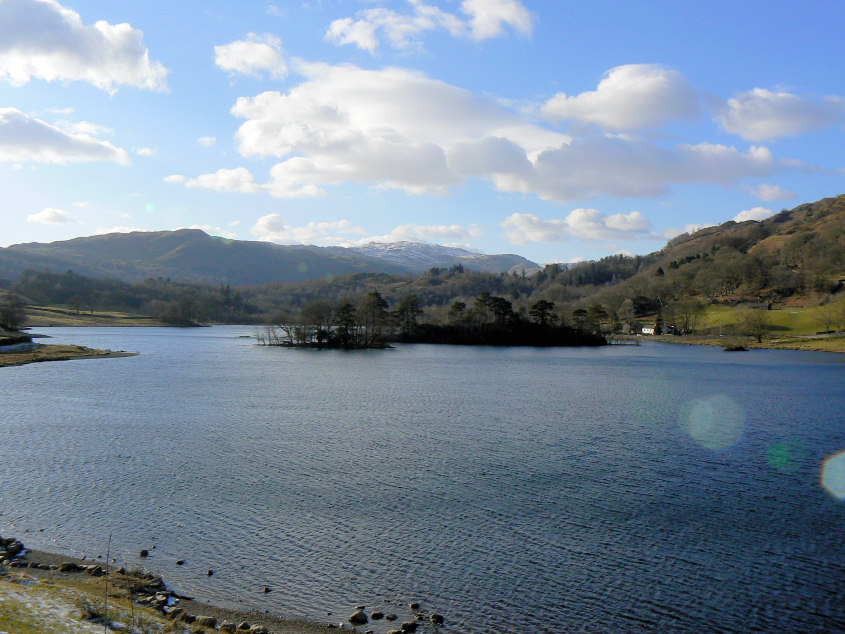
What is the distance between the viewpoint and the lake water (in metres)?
15.8

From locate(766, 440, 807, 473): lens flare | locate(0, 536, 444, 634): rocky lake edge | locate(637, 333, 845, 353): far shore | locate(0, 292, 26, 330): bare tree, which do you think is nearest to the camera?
locate(0, 536, 444, 634): rocky lake edge

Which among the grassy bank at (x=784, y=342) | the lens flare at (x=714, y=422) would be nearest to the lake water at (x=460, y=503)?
the lens flare at (x=714, y=422)

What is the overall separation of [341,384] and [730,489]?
45752 mm

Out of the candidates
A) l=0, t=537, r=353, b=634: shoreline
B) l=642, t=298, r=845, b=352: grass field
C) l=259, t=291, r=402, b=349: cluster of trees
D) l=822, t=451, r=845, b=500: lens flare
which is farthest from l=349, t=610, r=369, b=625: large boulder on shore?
Answer: l=642, t=298, r=845, b=352: grass field

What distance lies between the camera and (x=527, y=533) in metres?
20.2

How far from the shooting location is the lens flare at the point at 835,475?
2566 cm

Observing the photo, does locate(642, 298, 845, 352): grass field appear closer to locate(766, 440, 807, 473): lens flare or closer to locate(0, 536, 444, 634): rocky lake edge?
locate(766, 440, 807, 473): lens flare

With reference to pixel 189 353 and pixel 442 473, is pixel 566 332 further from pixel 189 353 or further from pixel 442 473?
pixel 442 473

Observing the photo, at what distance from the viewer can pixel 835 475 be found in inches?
1113

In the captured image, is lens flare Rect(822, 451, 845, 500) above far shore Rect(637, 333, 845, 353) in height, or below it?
below

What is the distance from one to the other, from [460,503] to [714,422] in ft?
92.9

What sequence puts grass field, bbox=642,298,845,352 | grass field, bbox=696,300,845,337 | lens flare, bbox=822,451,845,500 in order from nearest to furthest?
lens flare, bbox=822,451,845,500 < grass field, bbox=642,298,845,352 < grass field, bbox=696,300,845,337

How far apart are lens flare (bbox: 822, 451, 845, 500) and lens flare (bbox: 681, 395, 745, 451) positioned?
526 centimetres

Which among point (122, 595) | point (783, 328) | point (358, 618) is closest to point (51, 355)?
point (122, 595)
